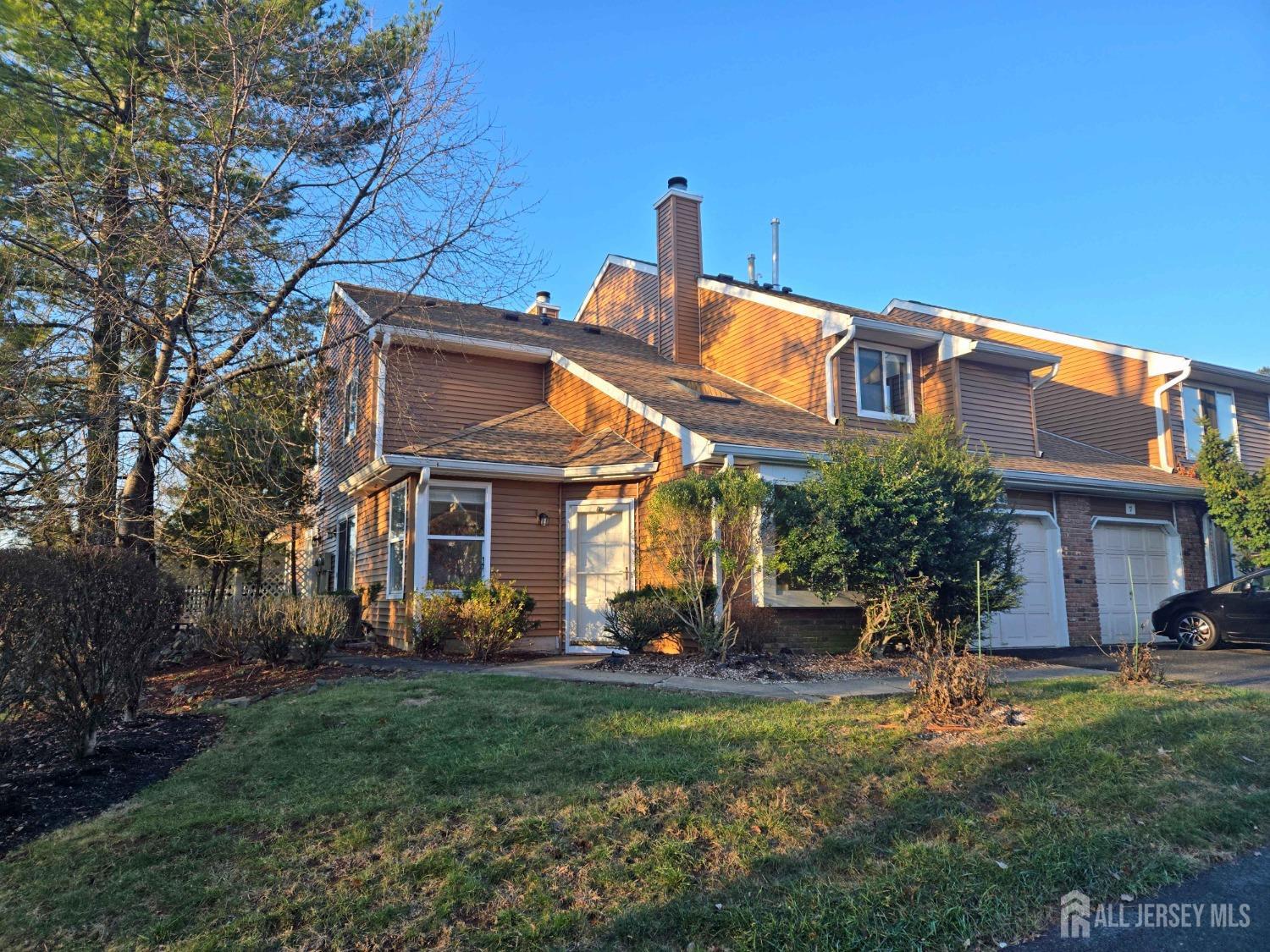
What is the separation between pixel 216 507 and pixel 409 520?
2754mm

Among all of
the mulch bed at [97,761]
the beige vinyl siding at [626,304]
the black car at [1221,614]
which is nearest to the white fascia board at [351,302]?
the beige vinyl siding at [626,304]

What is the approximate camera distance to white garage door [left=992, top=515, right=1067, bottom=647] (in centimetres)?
1326

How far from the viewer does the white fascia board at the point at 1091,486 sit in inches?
517

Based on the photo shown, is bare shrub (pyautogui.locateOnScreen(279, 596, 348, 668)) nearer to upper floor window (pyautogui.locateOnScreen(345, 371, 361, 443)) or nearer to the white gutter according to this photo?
upper floor window (pyautogui.locateOnScreen(345, 371, 361, 443))

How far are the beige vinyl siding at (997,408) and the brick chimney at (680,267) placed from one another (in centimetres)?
545

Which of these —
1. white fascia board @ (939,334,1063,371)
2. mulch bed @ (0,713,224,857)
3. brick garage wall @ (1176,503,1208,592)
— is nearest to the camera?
mulch bed @ (0,713,224,857)

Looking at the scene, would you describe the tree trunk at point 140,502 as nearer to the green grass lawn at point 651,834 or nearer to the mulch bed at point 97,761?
the mulch bed at point 97,761

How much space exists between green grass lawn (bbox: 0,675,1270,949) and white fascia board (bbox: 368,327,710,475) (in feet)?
17.1

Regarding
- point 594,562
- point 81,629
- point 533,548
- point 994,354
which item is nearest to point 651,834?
point 81,629

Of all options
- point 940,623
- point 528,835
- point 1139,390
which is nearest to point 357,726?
point 528,835

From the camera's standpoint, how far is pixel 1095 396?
17953 millimetres

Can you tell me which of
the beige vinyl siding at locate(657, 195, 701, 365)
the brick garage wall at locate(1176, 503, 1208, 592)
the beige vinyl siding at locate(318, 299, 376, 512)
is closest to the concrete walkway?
the beige vinyl siding at locate(318, 299, 376, 512)

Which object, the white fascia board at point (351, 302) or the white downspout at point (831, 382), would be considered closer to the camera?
the white downspout at point (831, 382)

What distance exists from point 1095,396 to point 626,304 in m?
11.2
